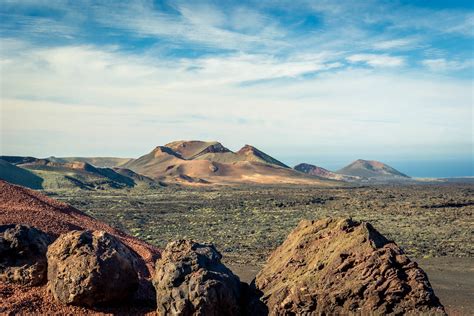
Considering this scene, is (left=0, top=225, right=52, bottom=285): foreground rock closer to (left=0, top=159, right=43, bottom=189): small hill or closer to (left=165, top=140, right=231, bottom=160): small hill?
(left=0, top=159, right=43, bottom=189): small hill

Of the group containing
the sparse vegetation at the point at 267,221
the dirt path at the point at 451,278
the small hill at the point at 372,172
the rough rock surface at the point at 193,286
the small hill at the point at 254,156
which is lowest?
the dirt path at the point at 451,278

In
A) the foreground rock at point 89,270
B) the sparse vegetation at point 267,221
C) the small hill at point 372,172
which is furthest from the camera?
the small hill at point 372,172

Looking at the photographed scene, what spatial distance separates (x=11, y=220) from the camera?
717 inches

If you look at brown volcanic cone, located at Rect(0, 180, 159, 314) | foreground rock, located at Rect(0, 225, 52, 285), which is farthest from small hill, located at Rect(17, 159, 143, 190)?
foreground rock, located at Rect(0, 225, 52, 285)

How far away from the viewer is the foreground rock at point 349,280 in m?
9.91

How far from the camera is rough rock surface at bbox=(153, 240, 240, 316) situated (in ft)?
33.2

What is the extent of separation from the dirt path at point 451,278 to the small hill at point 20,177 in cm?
7394

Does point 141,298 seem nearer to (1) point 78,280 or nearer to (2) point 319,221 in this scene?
(1) point 78,280

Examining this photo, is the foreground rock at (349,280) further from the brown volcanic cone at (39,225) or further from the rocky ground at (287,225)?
the rocky ground at (287,225)

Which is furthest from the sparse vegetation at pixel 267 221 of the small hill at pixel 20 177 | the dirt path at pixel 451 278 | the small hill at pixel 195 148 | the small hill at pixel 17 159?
the small hill at pixel 195 148

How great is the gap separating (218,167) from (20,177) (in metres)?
62.3

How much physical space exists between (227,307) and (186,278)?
44.8 inches

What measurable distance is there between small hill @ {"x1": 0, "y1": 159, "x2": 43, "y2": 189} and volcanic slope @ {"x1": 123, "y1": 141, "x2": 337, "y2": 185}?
35.4 metres

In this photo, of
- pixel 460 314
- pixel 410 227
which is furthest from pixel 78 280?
pixel 410 227
